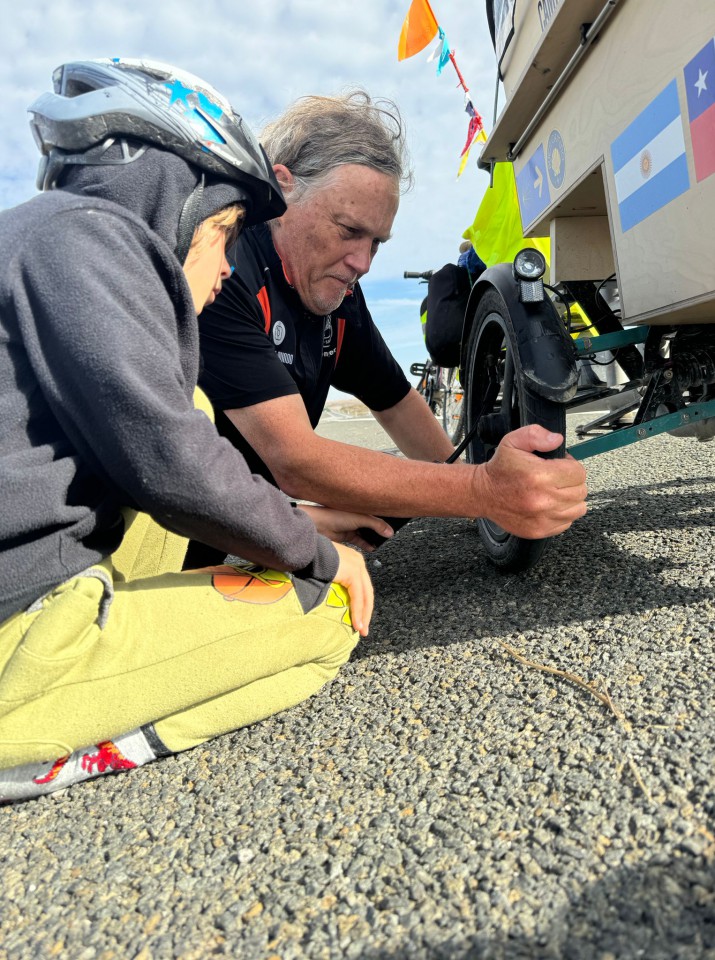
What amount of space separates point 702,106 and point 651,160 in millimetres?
228

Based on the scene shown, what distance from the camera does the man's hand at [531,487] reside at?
1.47 metres

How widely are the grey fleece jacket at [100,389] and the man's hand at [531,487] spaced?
52cm

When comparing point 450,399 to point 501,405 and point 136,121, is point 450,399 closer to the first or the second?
point 501,405

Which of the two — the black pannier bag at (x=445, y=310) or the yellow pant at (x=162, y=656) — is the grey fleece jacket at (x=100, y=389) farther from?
the black pannier bag at (x=445, y=310)

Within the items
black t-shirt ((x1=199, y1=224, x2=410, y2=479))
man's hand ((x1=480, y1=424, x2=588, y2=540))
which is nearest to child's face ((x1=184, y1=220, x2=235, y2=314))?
black t-shirt ((x1=199, y1=224, x2=410, y2=479))

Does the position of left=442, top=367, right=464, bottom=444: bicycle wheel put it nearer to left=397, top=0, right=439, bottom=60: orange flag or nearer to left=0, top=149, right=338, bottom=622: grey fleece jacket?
left=397, top=0, right=439, bottom=60: orange flag

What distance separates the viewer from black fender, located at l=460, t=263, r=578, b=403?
174 cm

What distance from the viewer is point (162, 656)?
125cm

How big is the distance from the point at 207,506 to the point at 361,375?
1.53 m

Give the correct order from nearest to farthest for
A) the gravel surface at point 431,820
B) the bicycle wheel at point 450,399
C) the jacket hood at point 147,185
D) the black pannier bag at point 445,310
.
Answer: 1. the gravel surface at point 431,820
2. the jacket hood at point 147,185
3. the black pannier bag at point 445,310
4. the bicycle wheel at point 450,399

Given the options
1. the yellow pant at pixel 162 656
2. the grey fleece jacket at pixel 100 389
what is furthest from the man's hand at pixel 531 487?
the grey fleece jacket at pixel 100 389

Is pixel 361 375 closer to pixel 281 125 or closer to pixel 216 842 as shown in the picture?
pixel 281 125

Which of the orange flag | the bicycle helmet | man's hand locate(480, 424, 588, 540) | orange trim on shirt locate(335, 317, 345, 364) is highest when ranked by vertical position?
the orange flag

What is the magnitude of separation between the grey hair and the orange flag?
486 centimetres
